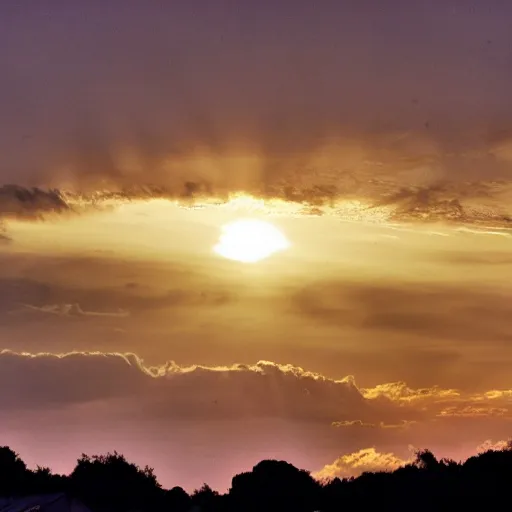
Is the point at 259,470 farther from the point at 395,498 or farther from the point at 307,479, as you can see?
the point at 395,498

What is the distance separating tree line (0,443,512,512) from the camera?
4218 inches

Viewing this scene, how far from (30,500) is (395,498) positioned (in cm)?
4178

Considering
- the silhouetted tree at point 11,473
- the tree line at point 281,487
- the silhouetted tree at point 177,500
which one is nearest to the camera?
the tree line at point 281,487

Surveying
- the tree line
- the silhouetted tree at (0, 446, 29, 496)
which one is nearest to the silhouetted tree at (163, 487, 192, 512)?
the tree line

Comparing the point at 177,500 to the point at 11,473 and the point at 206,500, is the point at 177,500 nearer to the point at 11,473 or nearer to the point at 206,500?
the point at 206,500

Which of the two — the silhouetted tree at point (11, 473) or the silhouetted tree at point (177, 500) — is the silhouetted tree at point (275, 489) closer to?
the silhouetted tree at point (177, 500)

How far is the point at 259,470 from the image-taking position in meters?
141

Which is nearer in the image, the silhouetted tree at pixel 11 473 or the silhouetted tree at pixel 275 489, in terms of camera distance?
the silhouetted tree at pixel 275 489

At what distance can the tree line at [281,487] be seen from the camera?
10712 cm

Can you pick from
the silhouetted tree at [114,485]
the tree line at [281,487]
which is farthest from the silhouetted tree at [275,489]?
the silhouetted tree at [114,485]

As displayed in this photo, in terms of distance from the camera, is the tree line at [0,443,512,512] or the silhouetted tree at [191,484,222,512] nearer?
the tree line at [0,443,512,512]

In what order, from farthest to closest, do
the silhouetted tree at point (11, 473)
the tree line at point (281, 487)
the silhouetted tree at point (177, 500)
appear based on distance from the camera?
1. the silhouetted tree at point (11, 473)
2. the silhouetted tree at point (177, 500)
3. the tree line at point (281, 487)

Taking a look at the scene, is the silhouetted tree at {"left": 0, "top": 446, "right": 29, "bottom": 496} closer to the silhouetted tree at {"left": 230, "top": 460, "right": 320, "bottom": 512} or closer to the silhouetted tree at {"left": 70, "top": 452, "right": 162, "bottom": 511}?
the silhouetted tree at {"left": 70, "top": 452, "right": 162, "bottom": 511}

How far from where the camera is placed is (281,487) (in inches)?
5379
